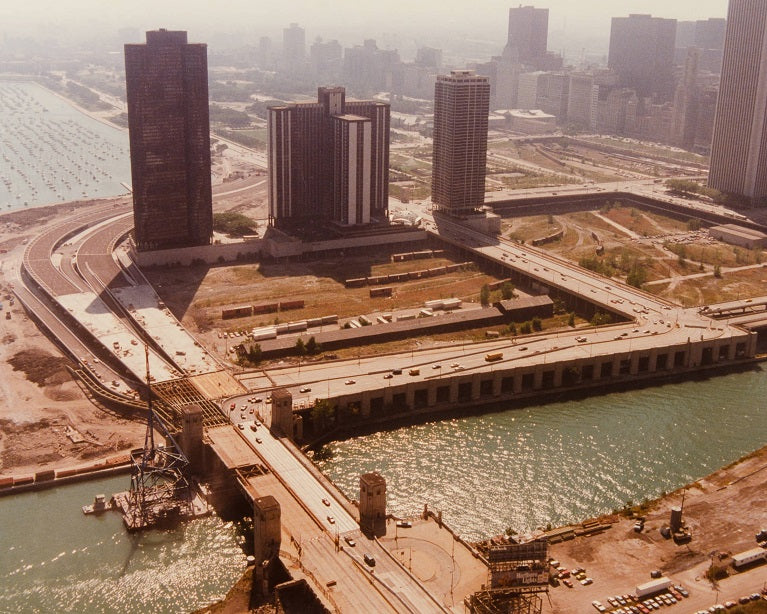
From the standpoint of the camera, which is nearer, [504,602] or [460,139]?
[504,602]

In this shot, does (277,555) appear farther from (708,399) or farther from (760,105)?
(760,105)

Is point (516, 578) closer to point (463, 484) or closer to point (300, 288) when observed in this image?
point (463, 484)

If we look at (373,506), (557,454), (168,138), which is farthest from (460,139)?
(373,506)

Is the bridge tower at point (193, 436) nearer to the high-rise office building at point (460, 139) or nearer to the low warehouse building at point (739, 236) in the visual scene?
the high-rise office building at point (460, 139)

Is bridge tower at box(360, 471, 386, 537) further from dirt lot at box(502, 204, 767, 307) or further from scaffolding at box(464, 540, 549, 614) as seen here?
dirt lot at box(502, 204, 767, 307)

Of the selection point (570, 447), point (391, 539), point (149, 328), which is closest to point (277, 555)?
point (391, 539)

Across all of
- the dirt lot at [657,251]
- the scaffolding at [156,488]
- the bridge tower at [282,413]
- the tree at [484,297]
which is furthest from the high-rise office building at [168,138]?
the bridge tower at [282,413]
